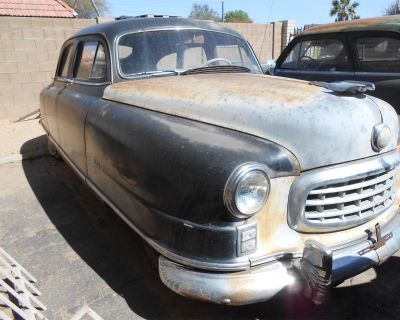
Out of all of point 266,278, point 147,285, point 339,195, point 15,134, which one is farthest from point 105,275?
point 15,134

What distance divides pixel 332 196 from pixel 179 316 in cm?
120

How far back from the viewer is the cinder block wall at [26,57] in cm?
788

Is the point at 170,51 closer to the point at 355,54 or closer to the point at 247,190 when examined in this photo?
the point at 247,190

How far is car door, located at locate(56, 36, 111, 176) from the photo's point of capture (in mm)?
3195

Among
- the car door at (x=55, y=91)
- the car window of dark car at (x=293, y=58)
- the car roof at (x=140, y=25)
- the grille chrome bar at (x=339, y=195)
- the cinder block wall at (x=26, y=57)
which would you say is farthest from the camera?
the cinder block wall at (x=26, y=57)

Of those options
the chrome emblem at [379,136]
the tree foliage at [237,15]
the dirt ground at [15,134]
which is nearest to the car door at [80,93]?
the chrome emblem at [379,136]

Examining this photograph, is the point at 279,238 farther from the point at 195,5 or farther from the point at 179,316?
the point at 195,5

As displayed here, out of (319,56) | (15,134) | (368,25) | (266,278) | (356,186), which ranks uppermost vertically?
(368,25)

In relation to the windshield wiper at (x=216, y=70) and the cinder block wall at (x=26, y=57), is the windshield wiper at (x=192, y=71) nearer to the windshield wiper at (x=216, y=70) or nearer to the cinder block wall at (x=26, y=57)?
the windshield wiper at (x=216, y=70)

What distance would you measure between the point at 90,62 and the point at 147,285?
219cm

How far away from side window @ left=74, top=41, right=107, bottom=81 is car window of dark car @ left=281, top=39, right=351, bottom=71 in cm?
355

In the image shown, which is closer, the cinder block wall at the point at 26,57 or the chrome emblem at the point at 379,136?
the chrome emblem at the point at 379,136

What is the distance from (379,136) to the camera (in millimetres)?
2109

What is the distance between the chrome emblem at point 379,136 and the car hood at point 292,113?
0.03 metres
